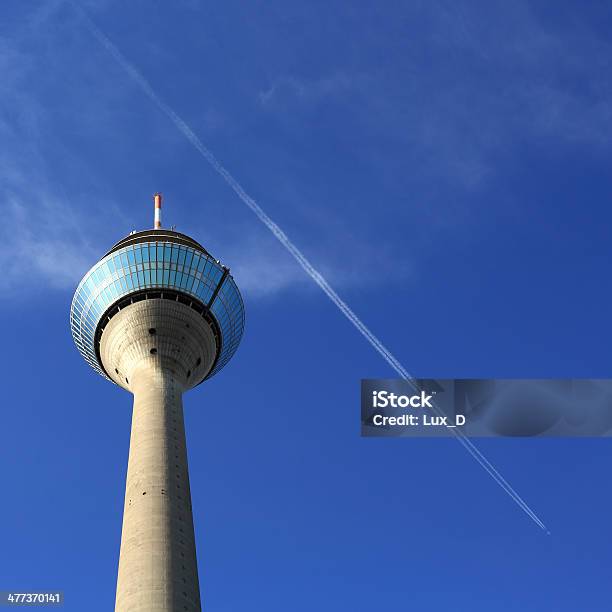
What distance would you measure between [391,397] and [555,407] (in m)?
9.66

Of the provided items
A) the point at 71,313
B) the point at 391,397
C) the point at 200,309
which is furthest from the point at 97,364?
the point at 391,397

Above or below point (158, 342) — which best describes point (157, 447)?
below

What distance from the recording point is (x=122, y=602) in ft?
224

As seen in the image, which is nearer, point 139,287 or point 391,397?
point 391,397

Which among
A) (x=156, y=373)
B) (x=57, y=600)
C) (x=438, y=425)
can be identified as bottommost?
(x=57, y=600)

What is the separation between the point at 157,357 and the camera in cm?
8819

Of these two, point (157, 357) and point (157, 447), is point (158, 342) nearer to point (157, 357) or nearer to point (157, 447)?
point (157, 357)

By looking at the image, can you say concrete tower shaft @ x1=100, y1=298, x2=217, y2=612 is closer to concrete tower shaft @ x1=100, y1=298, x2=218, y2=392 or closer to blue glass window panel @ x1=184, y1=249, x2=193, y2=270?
concrete tower shaft @ x1=100, y1=298, x2=218, y2=392

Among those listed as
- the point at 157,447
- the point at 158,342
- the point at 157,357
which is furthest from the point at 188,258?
the point at 157,447

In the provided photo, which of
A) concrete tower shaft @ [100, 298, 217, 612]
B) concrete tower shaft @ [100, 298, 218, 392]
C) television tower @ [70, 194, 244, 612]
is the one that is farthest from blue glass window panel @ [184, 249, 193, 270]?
concrete tower shaft @ [100, 298, 217, 612]

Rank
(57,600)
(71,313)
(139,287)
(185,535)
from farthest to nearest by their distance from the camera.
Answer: (71,313), (139,287), (185,535), (57,600)

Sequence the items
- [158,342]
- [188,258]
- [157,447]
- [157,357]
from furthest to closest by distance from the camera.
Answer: [188,258]
[158,342]
[157,357]
[157,447]

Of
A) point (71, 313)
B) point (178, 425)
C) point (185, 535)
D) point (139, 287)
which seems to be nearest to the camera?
point (185, 535)

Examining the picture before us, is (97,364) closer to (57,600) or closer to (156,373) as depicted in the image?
(156,373)
